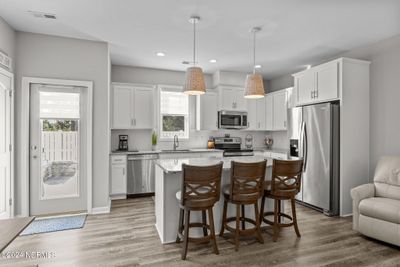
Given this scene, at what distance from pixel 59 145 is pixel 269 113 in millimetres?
4768

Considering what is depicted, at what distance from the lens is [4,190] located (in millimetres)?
3393

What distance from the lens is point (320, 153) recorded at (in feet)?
13.4

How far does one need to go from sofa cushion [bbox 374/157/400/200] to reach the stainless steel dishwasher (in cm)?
402

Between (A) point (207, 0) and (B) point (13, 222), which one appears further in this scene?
(A) point (207, 0)

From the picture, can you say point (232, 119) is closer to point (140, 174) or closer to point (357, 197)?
point (140, 174)

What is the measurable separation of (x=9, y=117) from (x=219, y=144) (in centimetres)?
439

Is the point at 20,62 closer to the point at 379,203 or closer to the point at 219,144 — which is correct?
the point at 219,144

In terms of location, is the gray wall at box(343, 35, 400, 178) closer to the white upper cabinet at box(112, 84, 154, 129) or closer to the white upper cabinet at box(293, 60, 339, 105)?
the white upper cabinet at box(293, 60, 339, 105)

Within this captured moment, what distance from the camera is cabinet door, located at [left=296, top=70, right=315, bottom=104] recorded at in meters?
4.47

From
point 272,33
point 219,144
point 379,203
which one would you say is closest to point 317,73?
point 272,33

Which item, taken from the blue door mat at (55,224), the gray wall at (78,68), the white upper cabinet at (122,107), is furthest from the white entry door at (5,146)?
the white upper cabinet at (122,107)

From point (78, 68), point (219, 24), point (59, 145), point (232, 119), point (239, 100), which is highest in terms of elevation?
point (219, 24)

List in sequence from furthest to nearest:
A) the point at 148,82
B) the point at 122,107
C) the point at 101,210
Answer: the point at 148,82
the point at 122,107
the point at 101,210

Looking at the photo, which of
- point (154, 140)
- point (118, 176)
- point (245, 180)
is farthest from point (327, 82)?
point (118, 176)
